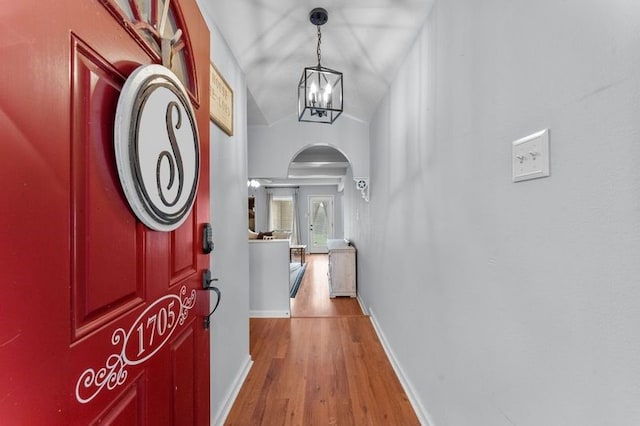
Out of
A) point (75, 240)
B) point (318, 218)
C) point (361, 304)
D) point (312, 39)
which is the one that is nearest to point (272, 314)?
point (361, 304)

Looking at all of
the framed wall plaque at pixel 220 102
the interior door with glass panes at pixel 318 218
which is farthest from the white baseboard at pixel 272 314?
the interior door with glass panes at pixel 318 218

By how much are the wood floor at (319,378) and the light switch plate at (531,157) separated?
1.59 metres

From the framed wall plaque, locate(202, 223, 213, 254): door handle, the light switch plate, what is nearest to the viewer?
the light switch plate

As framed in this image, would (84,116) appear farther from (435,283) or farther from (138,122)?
(435,283)

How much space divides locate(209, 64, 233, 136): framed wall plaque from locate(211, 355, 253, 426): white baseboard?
1684 millimetres

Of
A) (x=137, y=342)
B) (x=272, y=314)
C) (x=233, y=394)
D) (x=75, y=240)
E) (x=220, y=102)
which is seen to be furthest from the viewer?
(x=272, y=314)

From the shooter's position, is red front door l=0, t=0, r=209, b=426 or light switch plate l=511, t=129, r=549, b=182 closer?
red front door l=0, t=0, r=209, b=426

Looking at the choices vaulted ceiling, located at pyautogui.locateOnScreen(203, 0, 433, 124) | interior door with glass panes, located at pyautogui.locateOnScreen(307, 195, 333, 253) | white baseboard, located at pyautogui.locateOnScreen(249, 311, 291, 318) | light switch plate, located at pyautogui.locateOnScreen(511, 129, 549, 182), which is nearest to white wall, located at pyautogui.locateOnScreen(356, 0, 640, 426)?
light switch plate, located at pyautogui.locateOnScreen(511, 129, 549, 182)

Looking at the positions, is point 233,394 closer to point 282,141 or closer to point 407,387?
point 407,387

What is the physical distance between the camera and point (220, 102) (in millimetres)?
1705

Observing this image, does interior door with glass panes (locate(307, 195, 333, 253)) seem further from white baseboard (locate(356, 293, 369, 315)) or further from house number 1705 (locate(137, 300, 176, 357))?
house number 1705 (locate(137, 300, 176, 357))

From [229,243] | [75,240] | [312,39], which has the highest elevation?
[312,39]

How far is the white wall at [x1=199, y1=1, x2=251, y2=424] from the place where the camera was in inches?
63.5

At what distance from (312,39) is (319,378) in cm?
251
